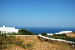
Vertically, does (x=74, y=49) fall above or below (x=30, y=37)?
below

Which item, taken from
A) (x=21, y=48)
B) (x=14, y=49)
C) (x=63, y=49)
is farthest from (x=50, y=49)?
(x=14, y=49)

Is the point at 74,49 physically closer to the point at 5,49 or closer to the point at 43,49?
the point at 43,49

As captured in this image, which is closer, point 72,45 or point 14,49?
point 14,49

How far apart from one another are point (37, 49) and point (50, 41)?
230 cm

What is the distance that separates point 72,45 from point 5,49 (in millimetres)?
5030

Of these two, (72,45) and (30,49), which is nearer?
(30,49)

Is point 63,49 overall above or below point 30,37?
below

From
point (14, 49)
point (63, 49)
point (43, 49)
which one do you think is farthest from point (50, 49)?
point (14, 49)

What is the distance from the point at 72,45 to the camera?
598cm

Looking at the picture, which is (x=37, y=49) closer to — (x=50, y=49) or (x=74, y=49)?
(x=50, y=49)

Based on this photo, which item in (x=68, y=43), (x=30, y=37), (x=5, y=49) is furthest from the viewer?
(x=30, y=37)

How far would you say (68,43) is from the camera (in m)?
6.42

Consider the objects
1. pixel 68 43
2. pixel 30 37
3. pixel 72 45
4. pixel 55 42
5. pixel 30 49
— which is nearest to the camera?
pixel 30 49

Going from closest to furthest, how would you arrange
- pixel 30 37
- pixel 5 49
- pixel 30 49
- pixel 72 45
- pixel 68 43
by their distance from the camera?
pixel 5 49
pixel 30 49
pixel 72 45
pixel 68 43
pixel 30 37
